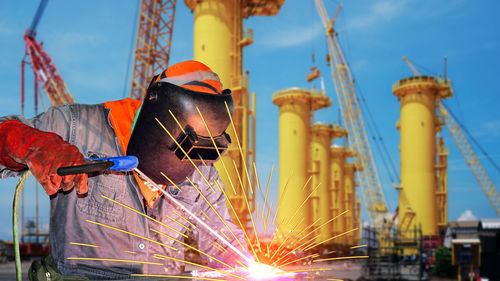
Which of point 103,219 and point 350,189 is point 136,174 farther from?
point 350,189

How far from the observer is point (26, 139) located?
1.96 meters

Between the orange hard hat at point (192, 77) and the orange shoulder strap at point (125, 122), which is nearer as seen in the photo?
the orange hard hat at point (192, 77)

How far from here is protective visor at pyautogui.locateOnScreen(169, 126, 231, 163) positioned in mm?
2199

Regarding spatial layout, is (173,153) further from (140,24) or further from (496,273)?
(140,24)

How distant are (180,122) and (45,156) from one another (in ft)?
2.06

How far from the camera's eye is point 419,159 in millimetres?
38062

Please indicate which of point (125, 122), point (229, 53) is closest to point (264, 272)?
point (125, 122)

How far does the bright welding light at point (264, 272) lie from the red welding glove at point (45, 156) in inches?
32.0

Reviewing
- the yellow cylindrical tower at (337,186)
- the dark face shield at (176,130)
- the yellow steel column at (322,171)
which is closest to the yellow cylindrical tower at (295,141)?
the yellow steel column at (322,171)

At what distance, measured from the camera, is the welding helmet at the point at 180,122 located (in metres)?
2.22

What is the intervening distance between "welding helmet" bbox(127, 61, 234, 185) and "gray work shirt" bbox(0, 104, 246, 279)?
0.27 metres

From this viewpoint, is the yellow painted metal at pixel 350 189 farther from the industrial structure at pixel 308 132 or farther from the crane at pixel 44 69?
the crane at pixel 44 69

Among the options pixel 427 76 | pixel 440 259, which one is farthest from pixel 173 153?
pixel 427 76

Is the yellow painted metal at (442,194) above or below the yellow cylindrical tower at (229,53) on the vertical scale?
below
